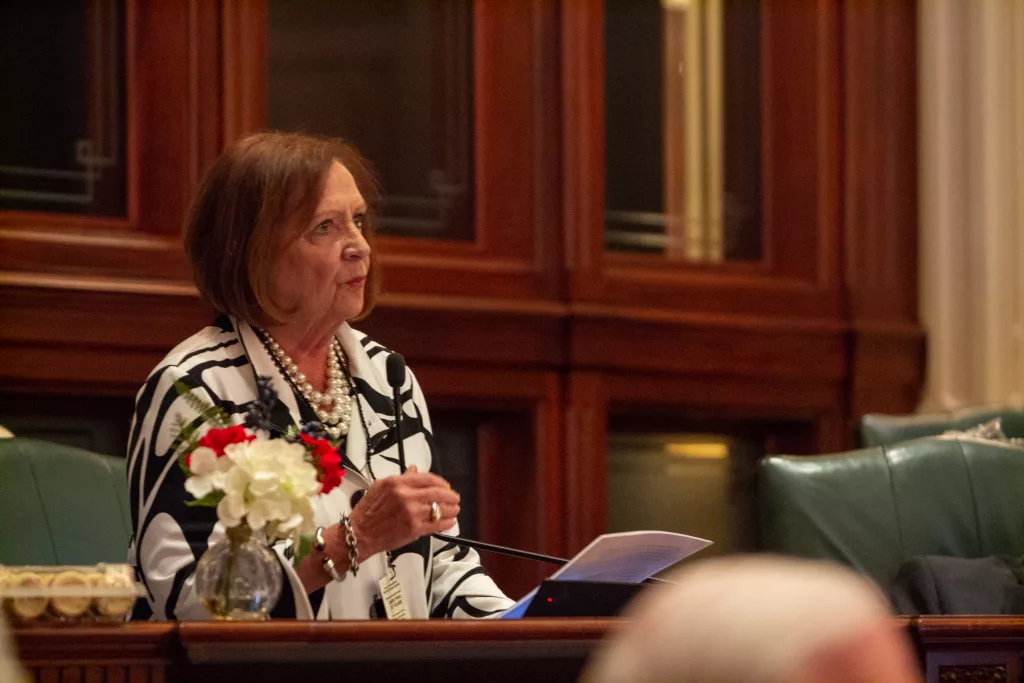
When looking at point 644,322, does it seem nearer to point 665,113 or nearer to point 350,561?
point 665,113

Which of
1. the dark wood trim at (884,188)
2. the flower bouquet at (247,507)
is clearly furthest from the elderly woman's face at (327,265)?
the dark wood trim at (884,188)

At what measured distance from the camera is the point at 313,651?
1753mm

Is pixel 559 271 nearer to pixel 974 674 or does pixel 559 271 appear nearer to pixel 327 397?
pixel 327 397

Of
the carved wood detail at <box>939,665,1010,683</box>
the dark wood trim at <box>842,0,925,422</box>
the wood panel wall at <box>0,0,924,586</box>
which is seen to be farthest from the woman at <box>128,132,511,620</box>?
the dark wood trim at <box>842,0,925,422</box>

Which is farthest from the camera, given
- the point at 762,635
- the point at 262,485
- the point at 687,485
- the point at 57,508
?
the point at 687,485

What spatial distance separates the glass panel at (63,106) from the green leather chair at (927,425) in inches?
66.5

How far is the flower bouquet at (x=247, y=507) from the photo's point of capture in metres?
1.91

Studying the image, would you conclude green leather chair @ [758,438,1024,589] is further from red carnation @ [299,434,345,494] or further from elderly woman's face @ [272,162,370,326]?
red carnation @ [299,434,345,494]

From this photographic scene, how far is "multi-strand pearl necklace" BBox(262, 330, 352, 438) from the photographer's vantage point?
8.07 feet

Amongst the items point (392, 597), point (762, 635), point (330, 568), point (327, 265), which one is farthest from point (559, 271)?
point (762, 635)

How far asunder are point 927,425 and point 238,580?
1738 mm

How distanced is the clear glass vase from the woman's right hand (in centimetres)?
21

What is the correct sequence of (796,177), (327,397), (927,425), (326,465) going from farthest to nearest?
1. (796,177)
2. (927,425)
3. (327,397)
4. (326,465)

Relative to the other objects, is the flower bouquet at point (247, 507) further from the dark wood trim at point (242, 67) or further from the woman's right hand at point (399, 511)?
the dark wood trim at point (242, 67)
